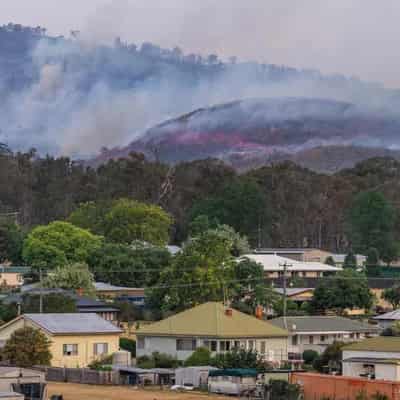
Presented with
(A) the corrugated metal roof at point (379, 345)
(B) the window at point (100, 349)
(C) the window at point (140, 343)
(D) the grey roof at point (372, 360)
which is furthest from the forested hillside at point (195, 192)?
(D) the grey roof at point (372, 360)

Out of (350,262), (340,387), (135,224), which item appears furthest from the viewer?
(135,224)

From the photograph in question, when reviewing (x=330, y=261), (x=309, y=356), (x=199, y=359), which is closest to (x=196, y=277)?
(x=309, y=356)

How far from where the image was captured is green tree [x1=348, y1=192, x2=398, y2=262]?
5079 inches

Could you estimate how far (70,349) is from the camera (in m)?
58.2

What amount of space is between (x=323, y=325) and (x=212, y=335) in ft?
33.1

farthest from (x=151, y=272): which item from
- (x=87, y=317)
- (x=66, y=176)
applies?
(x=66, y=176)

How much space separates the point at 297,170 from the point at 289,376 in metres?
114

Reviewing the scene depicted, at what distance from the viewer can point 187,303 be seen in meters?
72.4

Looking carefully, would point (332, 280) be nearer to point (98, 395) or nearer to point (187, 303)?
point (187, 303)

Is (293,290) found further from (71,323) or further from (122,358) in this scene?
(122,358)

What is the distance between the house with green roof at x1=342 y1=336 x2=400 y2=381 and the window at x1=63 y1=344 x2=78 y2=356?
13.4 m

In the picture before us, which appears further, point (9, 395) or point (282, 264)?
point (282, 264)

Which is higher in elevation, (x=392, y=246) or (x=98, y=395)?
(x=392, y=246)

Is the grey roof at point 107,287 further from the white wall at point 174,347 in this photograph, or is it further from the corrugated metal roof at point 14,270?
the white wall at point 174,347
